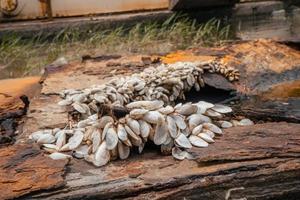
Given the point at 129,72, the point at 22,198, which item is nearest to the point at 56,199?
the point at 22,198

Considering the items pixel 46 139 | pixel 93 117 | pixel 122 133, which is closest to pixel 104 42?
pixel 93 117

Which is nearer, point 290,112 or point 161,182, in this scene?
point 161,182

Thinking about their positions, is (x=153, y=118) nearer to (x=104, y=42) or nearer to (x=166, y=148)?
(x=166, y=148)

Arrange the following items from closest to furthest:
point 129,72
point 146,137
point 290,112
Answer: point 146,137
point 290,112
point 129,72

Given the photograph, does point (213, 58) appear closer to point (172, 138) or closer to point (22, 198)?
point (172, 138)

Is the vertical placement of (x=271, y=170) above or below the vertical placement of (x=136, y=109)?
below

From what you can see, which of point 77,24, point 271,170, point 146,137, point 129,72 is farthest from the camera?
point 77,24

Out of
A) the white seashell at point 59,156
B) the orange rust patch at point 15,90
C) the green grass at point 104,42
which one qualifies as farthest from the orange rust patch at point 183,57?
the white seashell at point 59,156
